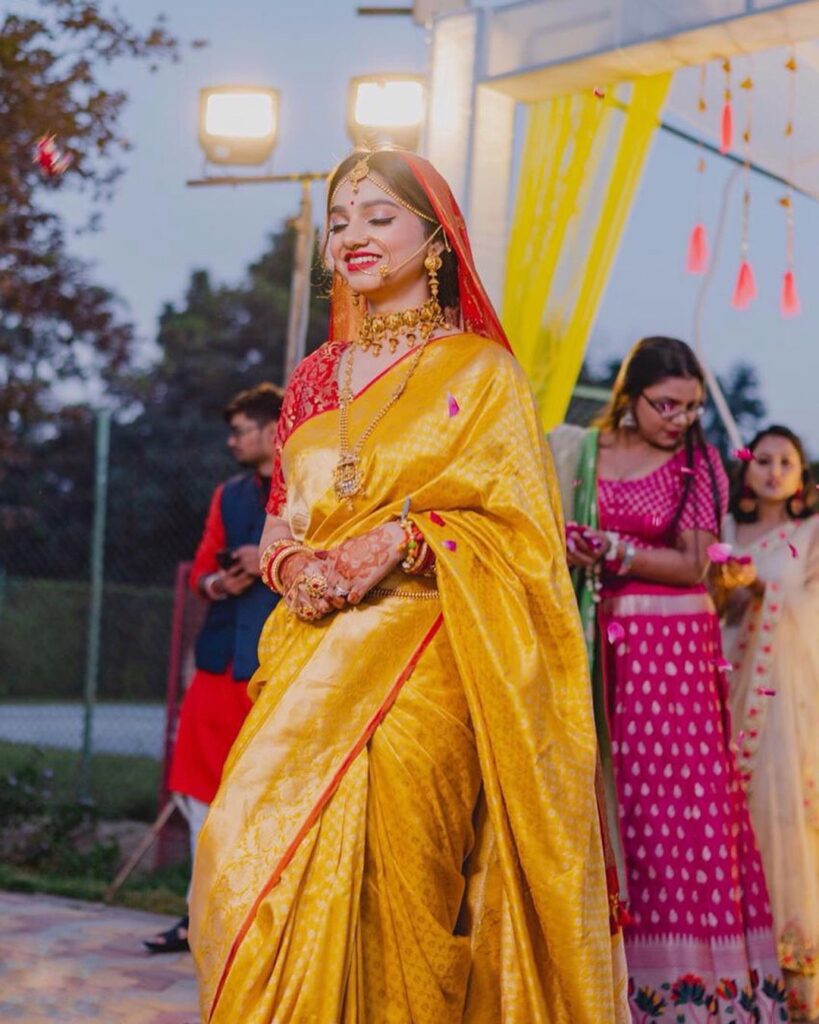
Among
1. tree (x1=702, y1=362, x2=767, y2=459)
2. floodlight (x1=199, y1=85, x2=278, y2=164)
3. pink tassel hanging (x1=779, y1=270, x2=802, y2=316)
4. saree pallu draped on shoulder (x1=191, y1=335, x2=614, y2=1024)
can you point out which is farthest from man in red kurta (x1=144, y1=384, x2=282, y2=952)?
tree (x1=702, y1=362, x2=767, y2=459)

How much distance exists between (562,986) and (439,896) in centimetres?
28

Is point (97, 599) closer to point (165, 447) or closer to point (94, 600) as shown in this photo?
point (94, 600)

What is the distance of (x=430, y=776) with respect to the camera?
9.39 feet

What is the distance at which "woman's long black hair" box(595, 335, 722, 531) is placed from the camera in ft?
14.1

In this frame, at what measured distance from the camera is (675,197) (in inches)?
240

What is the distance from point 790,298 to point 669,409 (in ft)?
4.50

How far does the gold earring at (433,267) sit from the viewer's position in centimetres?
313

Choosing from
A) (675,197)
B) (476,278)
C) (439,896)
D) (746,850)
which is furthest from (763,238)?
(439,896)

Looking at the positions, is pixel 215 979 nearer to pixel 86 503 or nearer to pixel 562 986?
pixel 562 986

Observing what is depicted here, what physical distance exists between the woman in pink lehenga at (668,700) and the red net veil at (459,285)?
1080 millimetres

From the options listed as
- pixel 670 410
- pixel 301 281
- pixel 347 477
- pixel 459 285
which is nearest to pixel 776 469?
pixel 670 410

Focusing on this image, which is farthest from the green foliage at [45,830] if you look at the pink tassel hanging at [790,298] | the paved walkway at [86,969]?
the pink tassel hanging at [790,298]

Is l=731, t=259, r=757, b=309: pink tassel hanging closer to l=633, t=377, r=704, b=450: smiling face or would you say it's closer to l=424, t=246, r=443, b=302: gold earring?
l=633, t=377, r=704, b=450: smiling face

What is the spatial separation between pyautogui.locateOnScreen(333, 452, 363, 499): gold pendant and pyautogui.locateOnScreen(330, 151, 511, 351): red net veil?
413 mm
